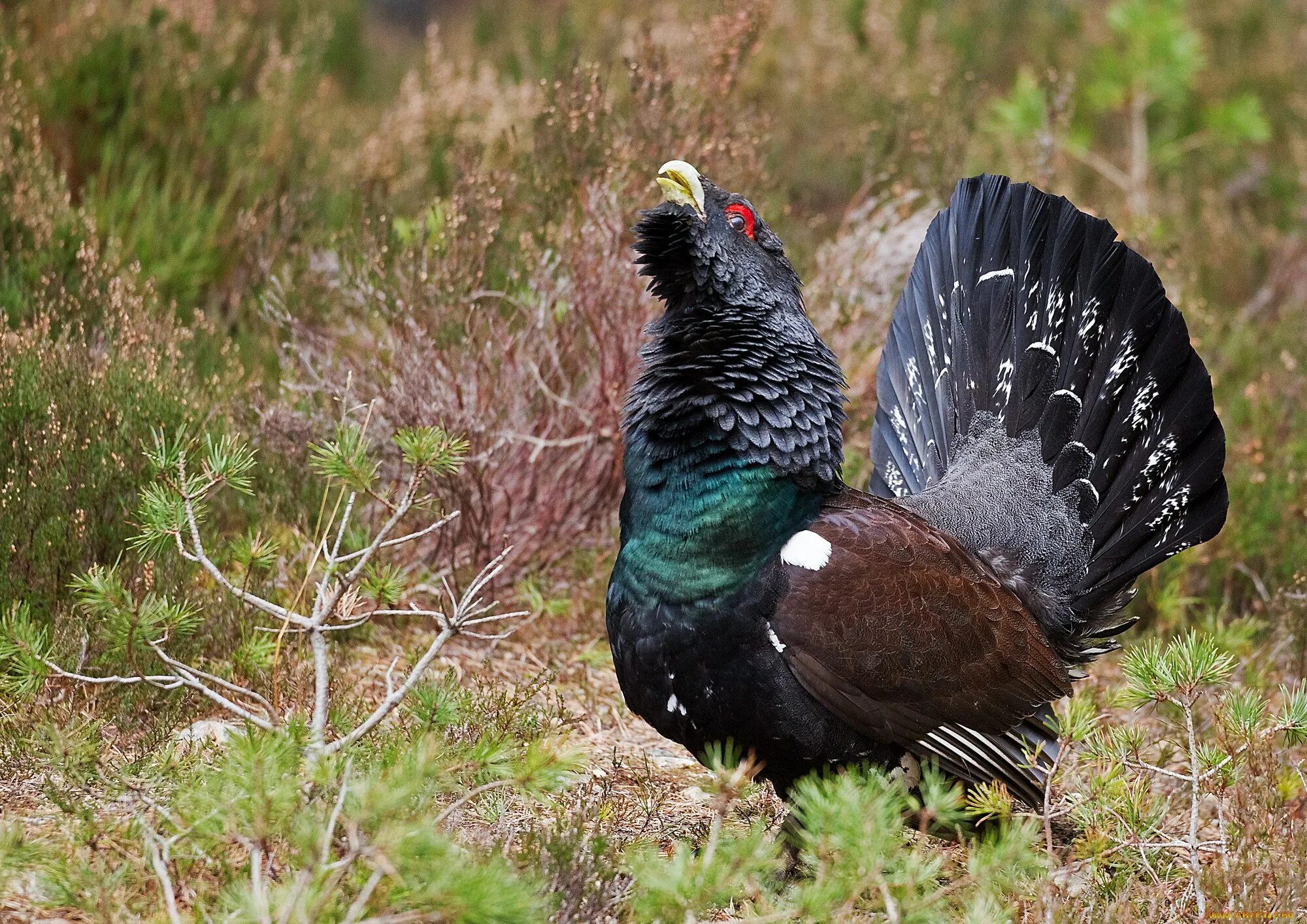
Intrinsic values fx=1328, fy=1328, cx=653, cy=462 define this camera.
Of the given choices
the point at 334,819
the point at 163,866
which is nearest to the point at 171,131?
the point at 163,866

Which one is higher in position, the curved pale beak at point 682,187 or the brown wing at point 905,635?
the curved pale beak at point 682,187

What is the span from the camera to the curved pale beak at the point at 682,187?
10.3 feet

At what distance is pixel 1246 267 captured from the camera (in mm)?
7766

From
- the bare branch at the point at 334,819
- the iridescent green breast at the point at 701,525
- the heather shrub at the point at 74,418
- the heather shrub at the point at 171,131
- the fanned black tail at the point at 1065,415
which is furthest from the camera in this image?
the heather shrub at the point at 171,131

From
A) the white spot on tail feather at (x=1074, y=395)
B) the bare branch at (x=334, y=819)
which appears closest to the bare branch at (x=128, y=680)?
the bare branch at (x=334, y=819)

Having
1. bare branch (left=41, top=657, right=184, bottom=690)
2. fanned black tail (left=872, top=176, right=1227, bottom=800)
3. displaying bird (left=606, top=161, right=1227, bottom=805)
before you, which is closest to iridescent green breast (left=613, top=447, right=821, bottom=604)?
displaying bird (left=606, top=161, right=1227, bottom=805)

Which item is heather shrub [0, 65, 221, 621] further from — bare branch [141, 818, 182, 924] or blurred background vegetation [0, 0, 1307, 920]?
bare branch [141, 818, 182, 924]

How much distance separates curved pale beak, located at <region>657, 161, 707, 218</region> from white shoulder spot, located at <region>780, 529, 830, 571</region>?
80cm

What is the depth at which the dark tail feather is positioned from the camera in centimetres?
375

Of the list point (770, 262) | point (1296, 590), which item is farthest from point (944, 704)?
point (1296, 590)

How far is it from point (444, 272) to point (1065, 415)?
6.68 feet

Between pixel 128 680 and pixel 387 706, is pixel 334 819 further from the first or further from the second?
pixel 128 680

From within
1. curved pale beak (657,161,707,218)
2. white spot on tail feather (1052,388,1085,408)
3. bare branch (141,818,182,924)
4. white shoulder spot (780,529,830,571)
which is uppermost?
curved pale beak (657,161,707,218)

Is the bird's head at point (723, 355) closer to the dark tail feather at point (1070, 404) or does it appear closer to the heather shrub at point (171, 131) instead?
the dark tail feather at point (1070, 404)
